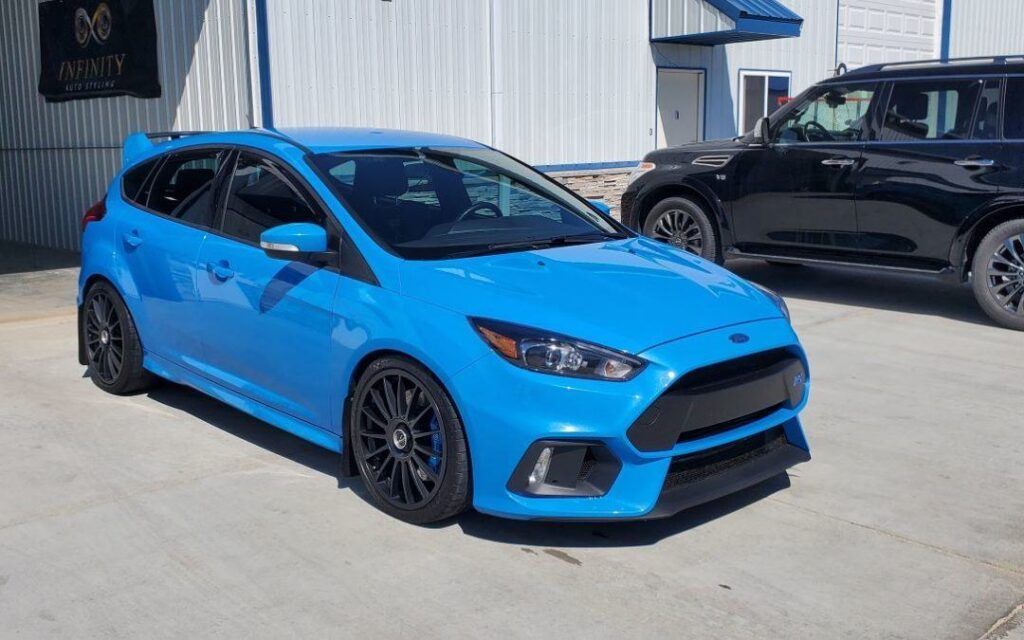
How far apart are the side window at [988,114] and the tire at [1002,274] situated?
71 centimetres

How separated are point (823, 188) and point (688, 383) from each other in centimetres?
539

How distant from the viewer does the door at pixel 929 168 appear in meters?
8.03

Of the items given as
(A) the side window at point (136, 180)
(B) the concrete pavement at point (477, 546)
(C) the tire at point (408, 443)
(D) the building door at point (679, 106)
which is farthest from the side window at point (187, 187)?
(D) the building door at point (679, 106)

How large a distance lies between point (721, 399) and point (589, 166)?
32.3ft

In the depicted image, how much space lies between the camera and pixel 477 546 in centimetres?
417

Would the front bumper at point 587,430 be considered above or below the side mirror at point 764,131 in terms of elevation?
below

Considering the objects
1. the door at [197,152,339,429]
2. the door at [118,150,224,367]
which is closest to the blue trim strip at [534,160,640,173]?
the door at [118,150,224,367]

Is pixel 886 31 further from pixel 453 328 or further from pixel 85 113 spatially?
pixel 453 328

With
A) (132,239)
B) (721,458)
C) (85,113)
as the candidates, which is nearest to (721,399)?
(721,458)

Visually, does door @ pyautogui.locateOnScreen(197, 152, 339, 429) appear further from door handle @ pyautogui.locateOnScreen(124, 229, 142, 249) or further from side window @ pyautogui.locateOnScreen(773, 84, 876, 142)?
side window @ pyautogui.locateOnScreen(773, 84, 876, 142)

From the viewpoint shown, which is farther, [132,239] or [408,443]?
[132,239]

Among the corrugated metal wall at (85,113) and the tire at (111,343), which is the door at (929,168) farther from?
the corrugated metal wall at (85,113)

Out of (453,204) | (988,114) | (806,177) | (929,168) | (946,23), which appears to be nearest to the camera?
(453,204)

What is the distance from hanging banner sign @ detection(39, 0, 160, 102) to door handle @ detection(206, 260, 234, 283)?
6.65 meters
